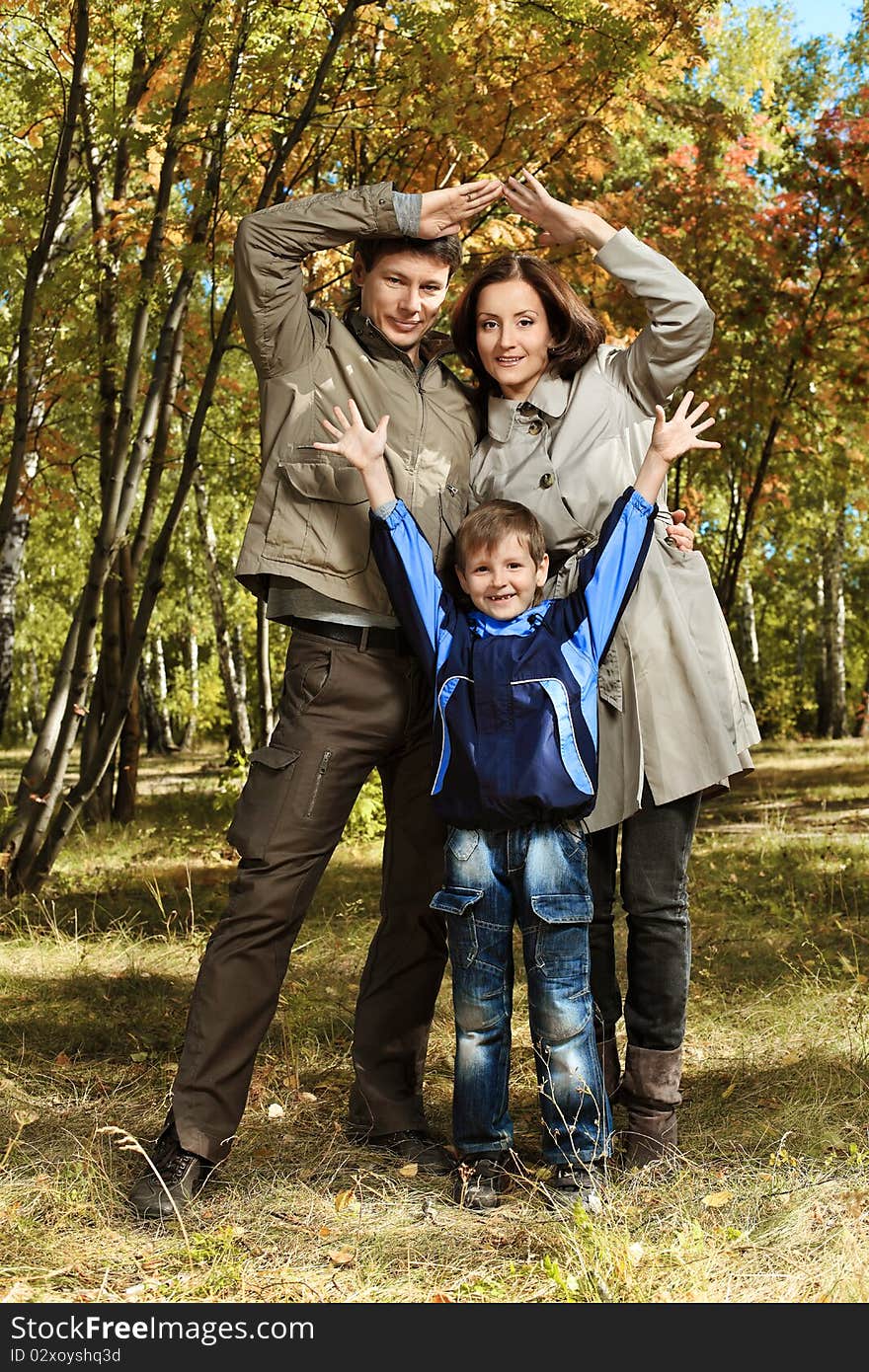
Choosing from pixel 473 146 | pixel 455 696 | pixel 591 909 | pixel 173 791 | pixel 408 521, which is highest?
pixel 473 146

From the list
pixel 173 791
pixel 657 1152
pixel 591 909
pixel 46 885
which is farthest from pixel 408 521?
pixel 173 791

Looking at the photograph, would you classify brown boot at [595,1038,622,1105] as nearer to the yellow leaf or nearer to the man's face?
the yellow leaf

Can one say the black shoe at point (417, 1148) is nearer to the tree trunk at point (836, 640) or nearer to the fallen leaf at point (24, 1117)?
the fallen leaf at point (24, 1117)

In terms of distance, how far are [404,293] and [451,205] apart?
24 cm

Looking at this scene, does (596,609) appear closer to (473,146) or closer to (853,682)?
(473,146)

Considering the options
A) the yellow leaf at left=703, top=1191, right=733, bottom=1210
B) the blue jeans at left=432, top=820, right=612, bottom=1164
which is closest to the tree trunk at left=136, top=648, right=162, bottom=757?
the blue jeans at left=432, top=820, right=612, bottom=1164

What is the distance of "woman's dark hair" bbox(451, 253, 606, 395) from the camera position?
313 cm

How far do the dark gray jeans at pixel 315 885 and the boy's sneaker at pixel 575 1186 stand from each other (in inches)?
22.4

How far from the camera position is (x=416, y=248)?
3.15 m

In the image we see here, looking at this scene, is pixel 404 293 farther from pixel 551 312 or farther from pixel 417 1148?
pixel 417 1148

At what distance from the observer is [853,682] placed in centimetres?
2681

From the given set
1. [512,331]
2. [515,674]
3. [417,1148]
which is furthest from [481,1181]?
[512,331]

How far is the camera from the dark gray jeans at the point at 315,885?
3.03 metres
